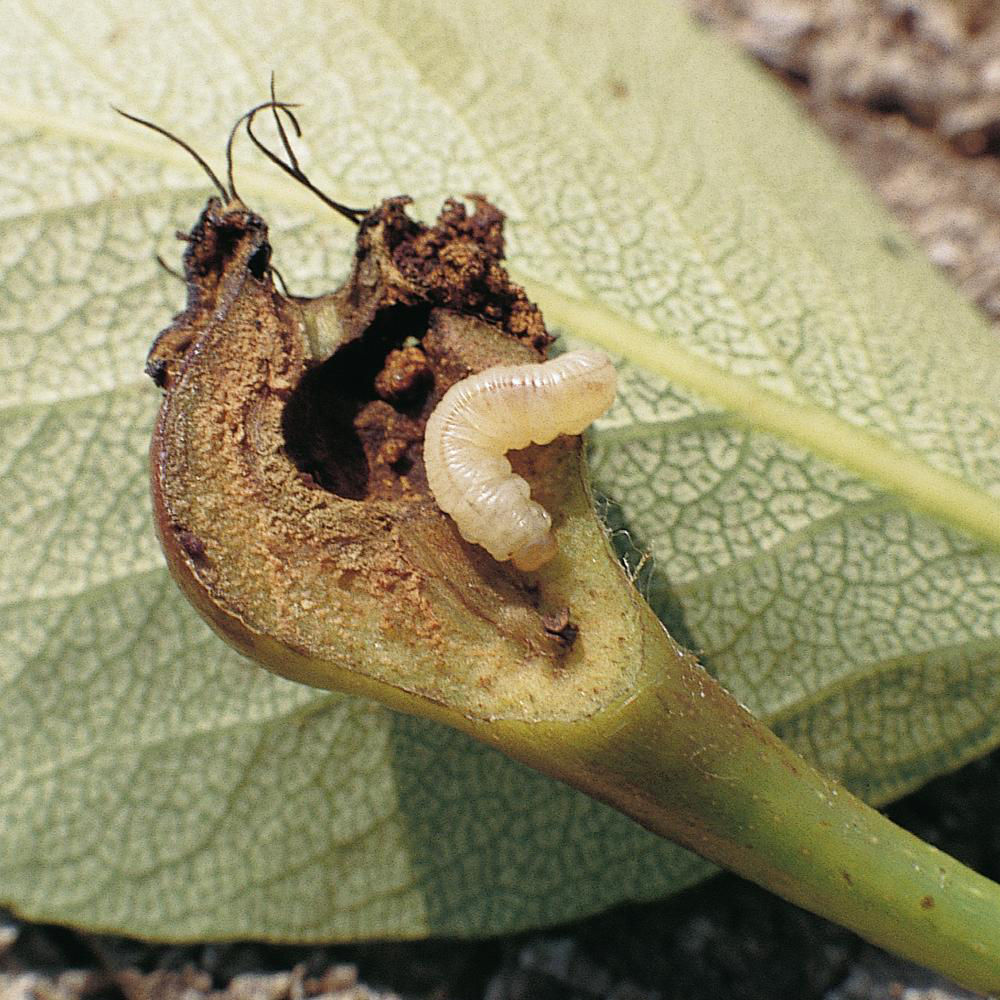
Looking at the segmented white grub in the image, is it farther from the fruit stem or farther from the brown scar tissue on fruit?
the fruit stem

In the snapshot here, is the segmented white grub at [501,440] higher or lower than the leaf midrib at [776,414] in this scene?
higher

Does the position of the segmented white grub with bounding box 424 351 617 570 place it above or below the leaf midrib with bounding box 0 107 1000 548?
above

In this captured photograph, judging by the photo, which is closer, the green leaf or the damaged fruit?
the damaged fruit

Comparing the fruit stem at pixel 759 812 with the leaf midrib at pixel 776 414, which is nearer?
the fruit stem at pixel 759 812

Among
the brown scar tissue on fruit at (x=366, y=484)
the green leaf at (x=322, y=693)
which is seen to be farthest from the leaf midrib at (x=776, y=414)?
the brown scar tissue on fruit at (x=366, y=484)

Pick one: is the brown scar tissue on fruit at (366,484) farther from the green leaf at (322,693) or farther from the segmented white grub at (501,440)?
the green leaf at (322,693)

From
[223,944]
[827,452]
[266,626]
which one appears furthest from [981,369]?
[223,944]

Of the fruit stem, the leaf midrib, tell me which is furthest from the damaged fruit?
→ the leaf midrib

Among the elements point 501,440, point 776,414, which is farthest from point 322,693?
point 776,414
